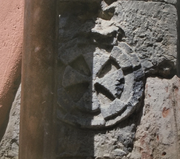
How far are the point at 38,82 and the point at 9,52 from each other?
0.39m

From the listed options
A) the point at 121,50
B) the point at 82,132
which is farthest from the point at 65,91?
the point at 121,50

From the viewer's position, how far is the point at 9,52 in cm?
127

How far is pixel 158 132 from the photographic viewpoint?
→ 42.6 inches

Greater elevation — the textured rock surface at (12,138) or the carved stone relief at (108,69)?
the carved stone relief at (108,69)

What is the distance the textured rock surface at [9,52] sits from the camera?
124 cm

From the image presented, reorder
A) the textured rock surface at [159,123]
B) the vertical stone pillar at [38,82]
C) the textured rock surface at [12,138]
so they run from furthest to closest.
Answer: the textured rock surface at [12,138] → the textured rock surface at [159,123] → the vertical stone pillar at [38,82]

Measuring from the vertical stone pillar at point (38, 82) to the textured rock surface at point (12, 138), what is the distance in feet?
0.82

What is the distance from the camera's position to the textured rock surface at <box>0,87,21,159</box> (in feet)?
3.90

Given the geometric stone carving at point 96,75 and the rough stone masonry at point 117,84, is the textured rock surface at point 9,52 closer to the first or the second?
the rough stone masonry at point 117,84

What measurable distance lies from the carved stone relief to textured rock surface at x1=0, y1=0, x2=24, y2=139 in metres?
0.20

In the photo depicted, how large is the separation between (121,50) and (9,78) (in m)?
0.50

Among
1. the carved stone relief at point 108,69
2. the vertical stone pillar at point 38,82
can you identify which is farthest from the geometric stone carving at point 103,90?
the vertical stone pillar at point 38,82

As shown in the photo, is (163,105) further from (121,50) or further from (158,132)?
(121,50)

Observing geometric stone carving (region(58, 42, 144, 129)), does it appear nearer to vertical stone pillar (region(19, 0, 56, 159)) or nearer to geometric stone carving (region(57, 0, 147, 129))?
geometric stone carving (region(57, 0, 147, 129))
